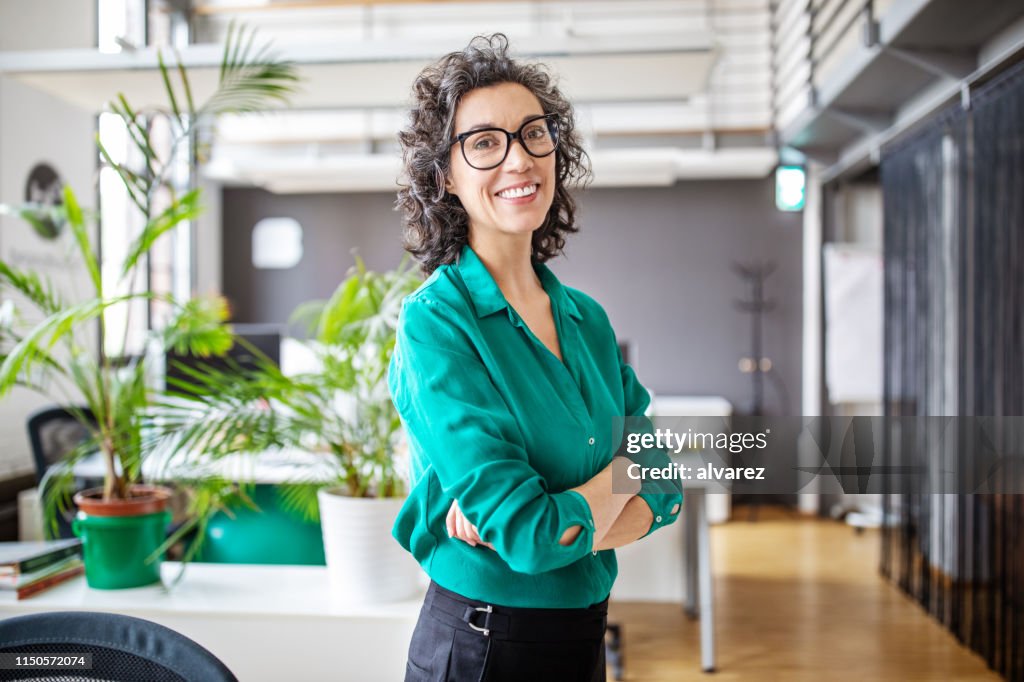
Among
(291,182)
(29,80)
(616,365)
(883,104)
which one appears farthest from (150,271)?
(616,365)

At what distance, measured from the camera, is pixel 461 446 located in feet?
3.62

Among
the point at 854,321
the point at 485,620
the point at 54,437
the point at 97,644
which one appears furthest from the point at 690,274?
the point at 97,644

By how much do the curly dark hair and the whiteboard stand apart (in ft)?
17.8

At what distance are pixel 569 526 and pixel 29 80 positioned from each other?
399cm

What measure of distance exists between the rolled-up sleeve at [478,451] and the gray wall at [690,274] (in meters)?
5.96

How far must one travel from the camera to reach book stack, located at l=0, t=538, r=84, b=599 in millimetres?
2344

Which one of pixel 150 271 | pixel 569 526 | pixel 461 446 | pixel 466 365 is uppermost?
pixel 150 271

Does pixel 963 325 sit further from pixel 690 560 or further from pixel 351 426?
pixel 351 426

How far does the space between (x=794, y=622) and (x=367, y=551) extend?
2.85 m

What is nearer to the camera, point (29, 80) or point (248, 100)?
point (248, 100)

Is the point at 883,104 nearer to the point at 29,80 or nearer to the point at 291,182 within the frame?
the point at 291,182

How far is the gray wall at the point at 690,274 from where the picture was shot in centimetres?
705

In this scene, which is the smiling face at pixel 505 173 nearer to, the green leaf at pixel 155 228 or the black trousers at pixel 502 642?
the black trousers at pixel 502 642

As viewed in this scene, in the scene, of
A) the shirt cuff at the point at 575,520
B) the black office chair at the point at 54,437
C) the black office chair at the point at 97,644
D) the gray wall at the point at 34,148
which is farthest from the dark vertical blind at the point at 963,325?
the gray wall at the point at 34,148
